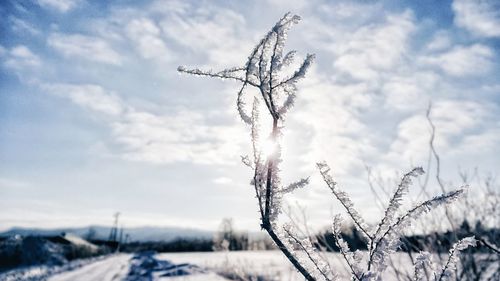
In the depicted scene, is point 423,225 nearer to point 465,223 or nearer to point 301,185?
point 465,223

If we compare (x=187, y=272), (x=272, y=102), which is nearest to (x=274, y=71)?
(x=272, y=102)

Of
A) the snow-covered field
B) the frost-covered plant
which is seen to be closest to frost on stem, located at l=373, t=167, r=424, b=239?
the frost-covered plant

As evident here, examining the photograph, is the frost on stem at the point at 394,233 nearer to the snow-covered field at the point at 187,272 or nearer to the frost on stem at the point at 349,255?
the frost on stem at the point at 349,255

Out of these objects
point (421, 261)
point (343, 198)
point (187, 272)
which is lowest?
point (187, 272)

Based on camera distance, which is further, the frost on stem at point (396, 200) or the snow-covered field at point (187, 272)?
the snow-covered field at point (187, 272)

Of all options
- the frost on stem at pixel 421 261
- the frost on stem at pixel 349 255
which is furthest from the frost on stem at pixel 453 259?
the frost on stem at pixel 349 255

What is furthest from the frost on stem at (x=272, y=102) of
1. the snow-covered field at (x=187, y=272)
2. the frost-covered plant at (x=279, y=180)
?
the snow-covered field at (x=187, y=272)

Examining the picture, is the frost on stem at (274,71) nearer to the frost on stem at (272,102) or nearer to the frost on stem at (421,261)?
the frost on stem at (272,102)

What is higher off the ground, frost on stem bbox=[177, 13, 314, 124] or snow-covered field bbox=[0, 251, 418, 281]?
frost on stem bbox=[177, 13, 314, 124]

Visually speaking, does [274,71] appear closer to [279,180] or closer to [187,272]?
[279,180]

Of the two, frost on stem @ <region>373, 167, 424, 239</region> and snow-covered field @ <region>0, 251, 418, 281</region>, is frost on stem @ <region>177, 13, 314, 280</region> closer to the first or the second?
frost on stem @ <region>373, 167, 424, 239</region>

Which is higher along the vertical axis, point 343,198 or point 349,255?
point 343,198

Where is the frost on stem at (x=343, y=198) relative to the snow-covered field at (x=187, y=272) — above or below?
above

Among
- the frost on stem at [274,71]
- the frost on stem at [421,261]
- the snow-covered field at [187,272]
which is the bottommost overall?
the snow-covered field at [187,272]
